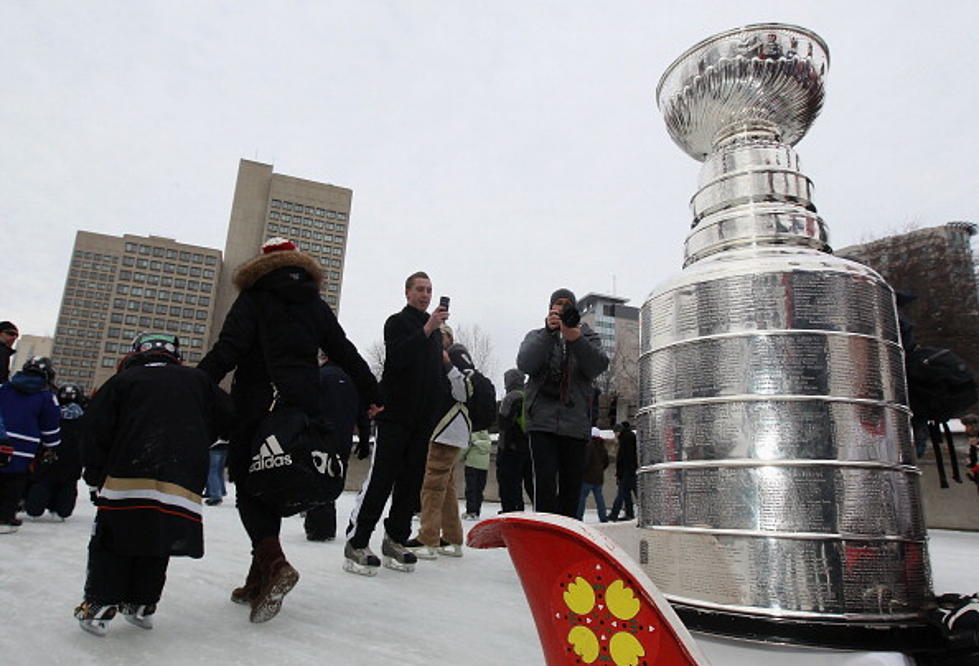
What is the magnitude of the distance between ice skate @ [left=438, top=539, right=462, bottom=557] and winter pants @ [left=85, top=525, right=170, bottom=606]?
2445 mm

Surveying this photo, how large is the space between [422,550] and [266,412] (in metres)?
2.10

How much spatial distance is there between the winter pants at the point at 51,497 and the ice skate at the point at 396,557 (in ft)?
12.4

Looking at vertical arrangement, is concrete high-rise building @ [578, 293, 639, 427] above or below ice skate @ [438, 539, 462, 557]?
above

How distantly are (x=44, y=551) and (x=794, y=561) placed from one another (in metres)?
4.42

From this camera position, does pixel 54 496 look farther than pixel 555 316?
Yes

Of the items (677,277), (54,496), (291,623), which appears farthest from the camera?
(54,496)

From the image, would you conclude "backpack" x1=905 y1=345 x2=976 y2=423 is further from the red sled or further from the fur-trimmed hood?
the fur-trimmed hood

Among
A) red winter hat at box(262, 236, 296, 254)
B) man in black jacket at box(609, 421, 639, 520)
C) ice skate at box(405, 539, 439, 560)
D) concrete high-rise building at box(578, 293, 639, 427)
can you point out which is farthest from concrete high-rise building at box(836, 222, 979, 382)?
red winter hat at box(262, 236, 296, 254)

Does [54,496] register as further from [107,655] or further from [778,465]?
[778,465]

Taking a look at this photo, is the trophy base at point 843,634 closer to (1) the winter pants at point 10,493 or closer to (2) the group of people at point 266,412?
(2) the group of people at point 266,412

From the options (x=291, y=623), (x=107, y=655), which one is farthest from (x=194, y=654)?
(x=291, y=623)

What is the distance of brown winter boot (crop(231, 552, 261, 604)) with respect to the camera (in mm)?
2623

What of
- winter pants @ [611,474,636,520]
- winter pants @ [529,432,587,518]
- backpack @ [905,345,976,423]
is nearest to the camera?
backpack @ [905,345,976,423]

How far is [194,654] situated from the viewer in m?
1.98
